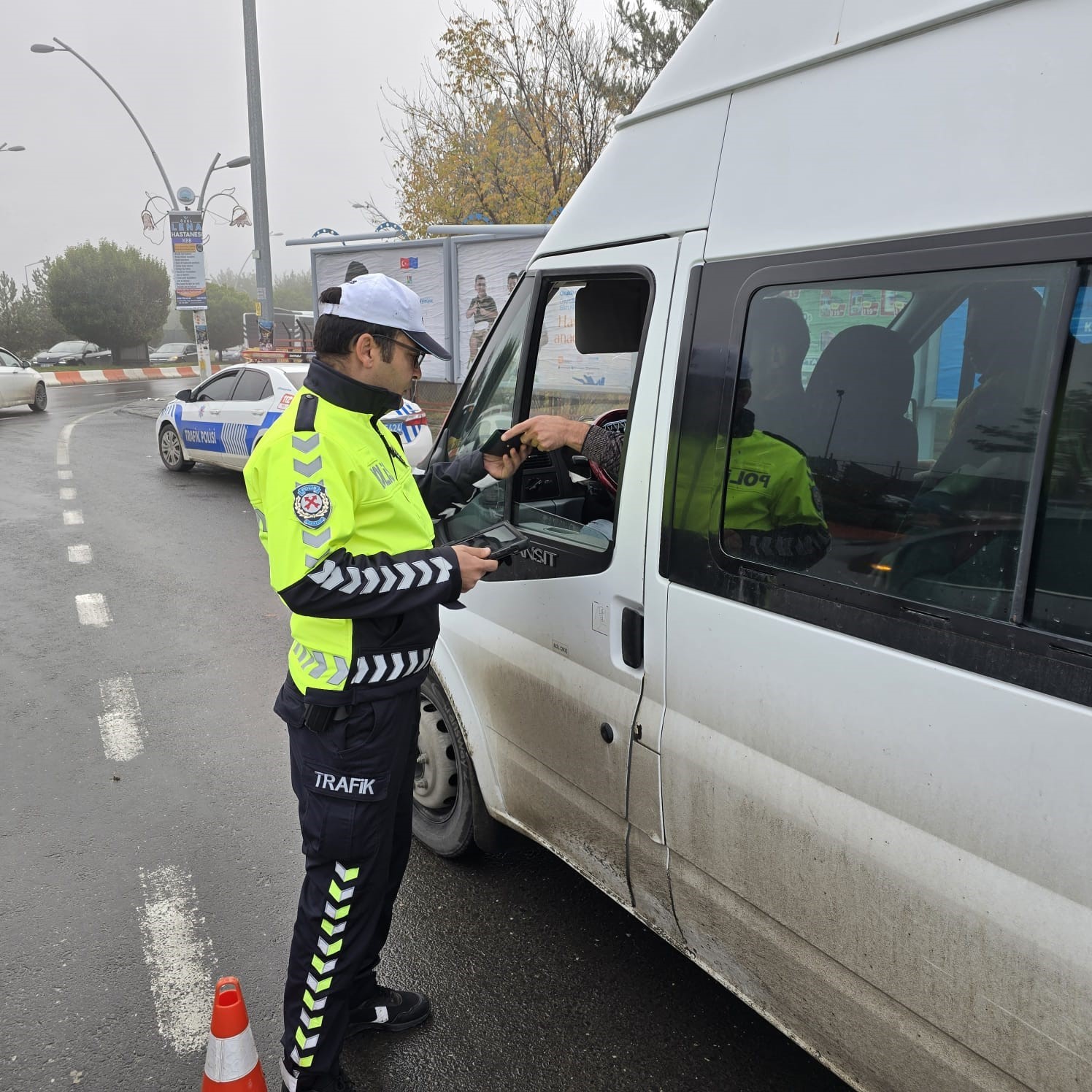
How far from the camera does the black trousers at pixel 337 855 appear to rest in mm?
2217

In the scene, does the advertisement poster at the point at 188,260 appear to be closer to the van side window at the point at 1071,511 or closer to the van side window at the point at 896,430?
the van side window at the point at 896,430

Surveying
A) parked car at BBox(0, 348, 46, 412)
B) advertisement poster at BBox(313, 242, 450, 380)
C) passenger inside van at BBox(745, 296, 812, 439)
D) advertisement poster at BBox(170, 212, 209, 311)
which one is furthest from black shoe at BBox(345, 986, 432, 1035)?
parked car at BBox(0, 348, 46, 412)

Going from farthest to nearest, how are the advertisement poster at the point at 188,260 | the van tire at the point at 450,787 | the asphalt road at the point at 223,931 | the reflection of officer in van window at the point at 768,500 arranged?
the advertisement poster at the point at 188,260
the van tire at the point at 450,787
the asphalt road at the point at 223,931
the reflection of officer in van window at the point at 768,500

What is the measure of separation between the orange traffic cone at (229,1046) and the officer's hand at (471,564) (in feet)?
3.22

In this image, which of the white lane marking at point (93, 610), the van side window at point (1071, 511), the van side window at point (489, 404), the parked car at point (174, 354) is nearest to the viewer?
the van side window at point (1071, 511)

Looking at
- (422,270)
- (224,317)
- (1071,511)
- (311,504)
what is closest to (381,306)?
(311,504)

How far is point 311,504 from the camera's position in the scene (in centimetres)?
201

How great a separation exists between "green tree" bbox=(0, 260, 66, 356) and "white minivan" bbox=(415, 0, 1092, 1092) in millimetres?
57483

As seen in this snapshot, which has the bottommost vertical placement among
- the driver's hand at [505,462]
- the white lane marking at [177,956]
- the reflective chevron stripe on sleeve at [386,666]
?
the white lane marking at [177,956]

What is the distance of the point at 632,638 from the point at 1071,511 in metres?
1.04

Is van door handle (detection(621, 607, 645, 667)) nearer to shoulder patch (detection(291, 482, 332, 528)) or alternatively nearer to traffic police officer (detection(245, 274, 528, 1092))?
traffic police officer (detection(245, 274, 528, 1092))

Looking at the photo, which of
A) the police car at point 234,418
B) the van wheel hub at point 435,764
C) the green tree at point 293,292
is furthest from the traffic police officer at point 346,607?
the green tree at point 293,292

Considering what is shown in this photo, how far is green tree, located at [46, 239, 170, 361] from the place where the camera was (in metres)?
53.5

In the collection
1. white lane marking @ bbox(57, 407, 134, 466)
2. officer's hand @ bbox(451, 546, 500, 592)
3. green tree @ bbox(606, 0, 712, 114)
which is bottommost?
white lane marking @ bbox(57, 407, 134, 466)
